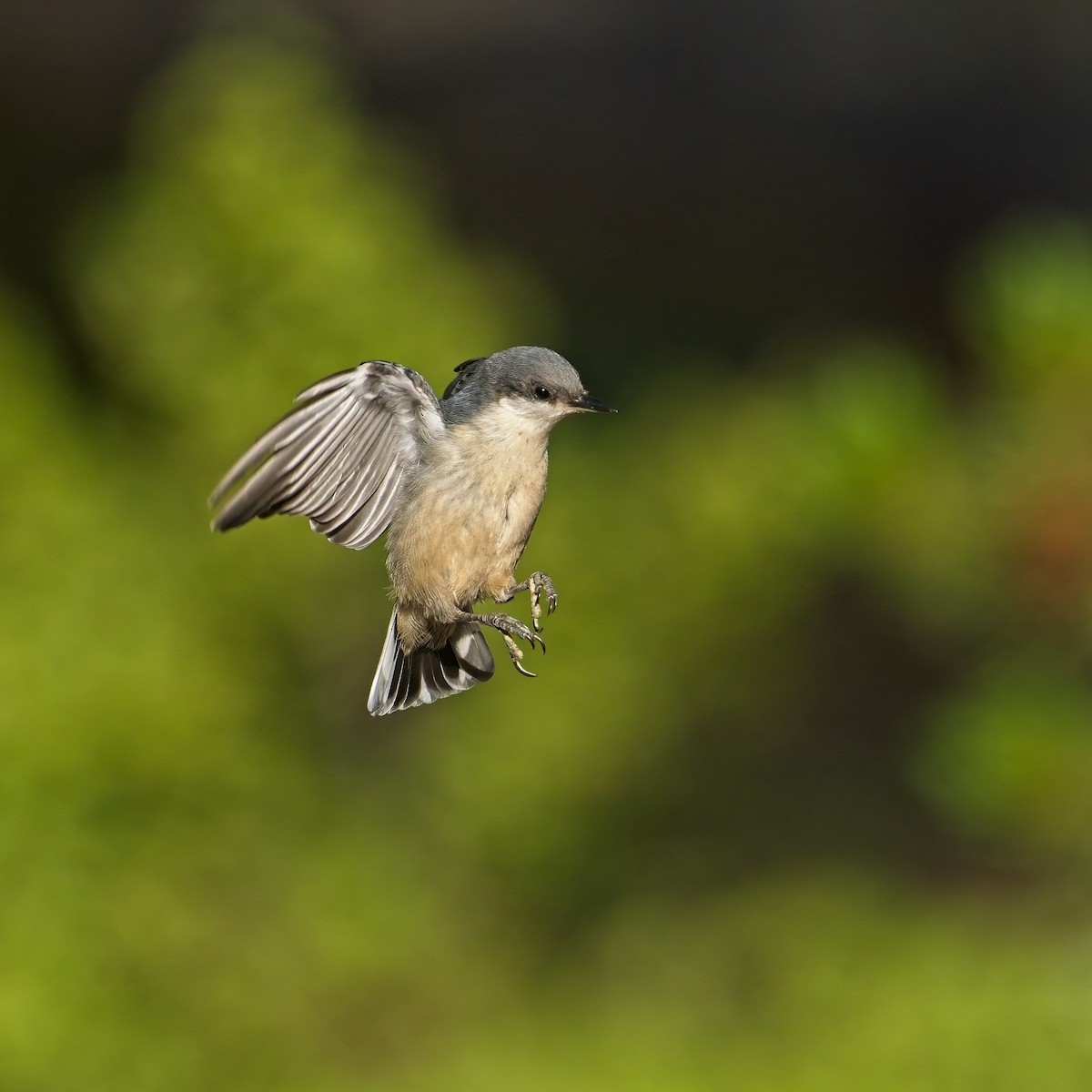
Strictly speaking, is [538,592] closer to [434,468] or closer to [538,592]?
[538,592]

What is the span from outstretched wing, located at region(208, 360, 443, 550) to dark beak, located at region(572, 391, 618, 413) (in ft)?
0.42

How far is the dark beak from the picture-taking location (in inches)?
47.6

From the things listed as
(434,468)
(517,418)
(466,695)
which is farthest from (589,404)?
(466,695)

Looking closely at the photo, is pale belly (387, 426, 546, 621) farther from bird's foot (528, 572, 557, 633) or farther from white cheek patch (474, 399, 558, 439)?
bird's foot (528, 572, 557, 633)

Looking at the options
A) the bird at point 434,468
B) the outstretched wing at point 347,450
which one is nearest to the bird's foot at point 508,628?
the bird at point 434,468

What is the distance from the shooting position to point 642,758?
5250 mm

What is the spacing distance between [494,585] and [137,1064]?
3.53m

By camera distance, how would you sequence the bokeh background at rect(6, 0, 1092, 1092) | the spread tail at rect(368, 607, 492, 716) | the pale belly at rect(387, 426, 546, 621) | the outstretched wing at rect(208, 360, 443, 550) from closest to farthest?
the outstretched wing at rect(208, 360, 443, 550), the pale belly at rect(387, 426, 546, 621), the spread tail at rect(368, 607, 492, 716), the bokeh background at rect(6, 0, 1092, 1092)

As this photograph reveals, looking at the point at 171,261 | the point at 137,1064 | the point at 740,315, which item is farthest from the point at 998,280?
the point at 740,315

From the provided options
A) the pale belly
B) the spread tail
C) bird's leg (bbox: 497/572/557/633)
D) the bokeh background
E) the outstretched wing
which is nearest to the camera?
bird's leg (bbox: 497/572/557/633)

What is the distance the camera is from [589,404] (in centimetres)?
124

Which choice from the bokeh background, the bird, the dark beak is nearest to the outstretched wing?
the bird

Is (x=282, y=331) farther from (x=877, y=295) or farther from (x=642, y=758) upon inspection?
(x=877, y=295)

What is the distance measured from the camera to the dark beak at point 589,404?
1.21 meters
